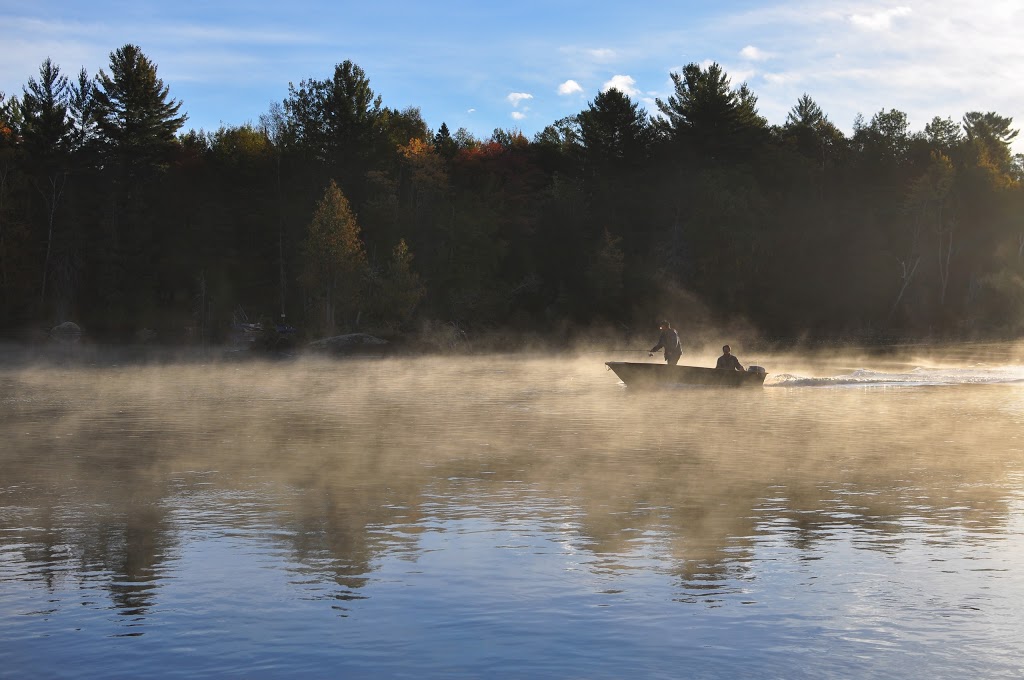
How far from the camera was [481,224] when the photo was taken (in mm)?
93688

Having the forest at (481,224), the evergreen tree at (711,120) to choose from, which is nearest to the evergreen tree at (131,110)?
the forest at (481,224)

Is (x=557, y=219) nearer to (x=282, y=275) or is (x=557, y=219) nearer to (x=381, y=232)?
(x=381, y=232)

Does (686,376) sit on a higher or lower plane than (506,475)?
higher

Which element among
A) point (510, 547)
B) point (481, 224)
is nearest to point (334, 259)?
point (481, 224)

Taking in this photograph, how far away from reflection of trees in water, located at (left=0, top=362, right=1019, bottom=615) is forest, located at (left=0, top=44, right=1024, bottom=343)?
5197cm

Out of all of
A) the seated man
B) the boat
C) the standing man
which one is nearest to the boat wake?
the seated man

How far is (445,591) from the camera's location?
36.2 ft

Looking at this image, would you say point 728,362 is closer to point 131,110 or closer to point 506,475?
point 506,475

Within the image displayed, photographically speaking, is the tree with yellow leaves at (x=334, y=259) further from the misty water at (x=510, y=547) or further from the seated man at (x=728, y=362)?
the misty water at (x=510, y=547)

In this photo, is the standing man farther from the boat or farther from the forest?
the forest

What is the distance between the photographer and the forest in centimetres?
8494

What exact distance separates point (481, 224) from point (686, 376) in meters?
58.0

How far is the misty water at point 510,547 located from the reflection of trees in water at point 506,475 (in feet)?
0.27

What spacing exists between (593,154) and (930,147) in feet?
110
